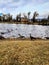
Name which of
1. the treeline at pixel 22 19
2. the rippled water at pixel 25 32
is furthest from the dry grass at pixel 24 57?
the treeline at pixel 22 19

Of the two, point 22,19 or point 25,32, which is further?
point 22,19

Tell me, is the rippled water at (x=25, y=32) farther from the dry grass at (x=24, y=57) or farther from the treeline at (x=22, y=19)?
the treeline at (x=22, y=19)

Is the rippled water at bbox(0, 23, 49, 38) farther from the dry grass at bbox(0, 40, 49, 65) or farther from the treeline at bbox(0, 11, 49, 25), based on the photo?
the treeline at bbox(0, 11, 49, 25)

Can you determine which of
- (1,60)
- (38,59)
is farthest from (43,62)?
(1,60)

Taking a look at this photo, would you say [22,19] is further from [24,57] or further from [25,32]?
[24,57]

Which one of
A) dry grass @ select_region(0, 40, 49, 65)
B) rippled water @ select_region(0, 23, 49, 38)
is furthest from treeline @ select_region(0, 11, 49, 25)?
dry grass @ select_region(0, 40, 49, 65)

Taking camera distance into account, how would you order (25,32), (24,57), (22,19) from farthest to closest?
(22,19) < (25,32) < (24,57)

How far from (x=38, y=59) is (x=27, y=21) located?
115930mm

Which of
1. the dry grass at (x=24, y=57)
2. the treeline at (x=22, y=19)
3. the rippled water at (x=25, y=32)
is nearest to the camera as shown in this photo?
the dry grass at (x=24, y=57)

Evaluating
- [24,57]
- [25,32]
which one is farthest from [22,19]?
[24,57]

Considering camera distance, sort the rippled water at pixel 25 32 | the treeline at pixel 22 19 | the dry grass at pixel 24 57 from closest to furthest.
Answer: the dry grass at pixel 24 57, the rippled water at pixel 25 32, the treeline at pixel 22 19

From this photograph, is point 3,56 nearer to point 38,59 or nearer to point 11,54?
point 11,54

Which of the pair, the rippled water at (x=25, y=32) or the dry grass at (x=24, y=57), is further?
the rippled water at (x=25, y=32)

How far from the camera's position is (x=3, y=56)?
31.7 feet
